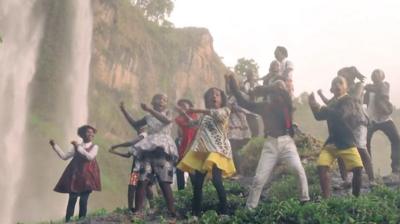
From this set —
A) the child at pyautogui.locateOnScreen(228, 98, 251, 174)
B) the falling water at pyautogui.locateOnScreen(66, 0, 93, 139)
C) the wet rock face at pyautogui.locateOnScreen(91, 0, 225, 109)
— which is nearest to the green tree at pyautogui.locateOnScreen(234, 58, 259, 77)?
the wet rock face at pyautogui.locateOnScreen(91, 0, 225, 109)

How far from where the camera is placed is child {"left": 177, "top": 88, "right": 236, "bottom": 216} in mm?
6320

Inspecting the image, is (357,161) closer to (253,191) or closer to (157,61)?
(253,191)

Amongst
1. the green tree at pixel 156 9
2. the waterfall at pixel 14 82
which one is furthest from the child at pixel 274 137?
the green tree at pixel 156 9

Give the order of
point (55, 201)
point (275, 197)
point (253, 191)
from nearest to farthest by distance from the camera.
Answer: point (253, 191)
point (275, 197)
point (55, 201)

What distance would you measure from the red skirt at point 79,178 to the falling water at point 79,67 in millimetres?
23353

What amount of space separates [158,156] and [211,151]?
80 cm

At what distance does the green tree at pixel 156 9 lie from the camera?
4447 centimetres

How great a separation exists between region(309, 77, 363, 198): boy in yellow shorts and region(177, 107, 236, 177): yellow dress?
1.18 m

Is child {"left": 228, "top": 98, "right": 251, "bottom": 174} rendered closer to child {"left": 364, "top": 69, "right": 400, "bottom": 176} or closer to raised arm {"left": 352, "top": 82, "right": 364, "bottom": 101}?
child {"left": 364, "top": 69, "right": 400, "bottom": 176}

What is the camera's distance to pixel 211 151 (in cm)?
634

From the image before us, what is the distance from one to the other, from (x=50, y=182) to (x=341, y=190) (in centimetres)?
2319

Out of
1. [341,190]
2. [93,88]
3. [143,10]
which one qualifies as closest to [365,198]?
[341,190]

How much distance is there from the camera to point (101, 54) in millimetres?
36406

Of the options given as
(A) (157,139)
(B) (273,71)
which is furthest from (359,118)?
(A) (157,139)
